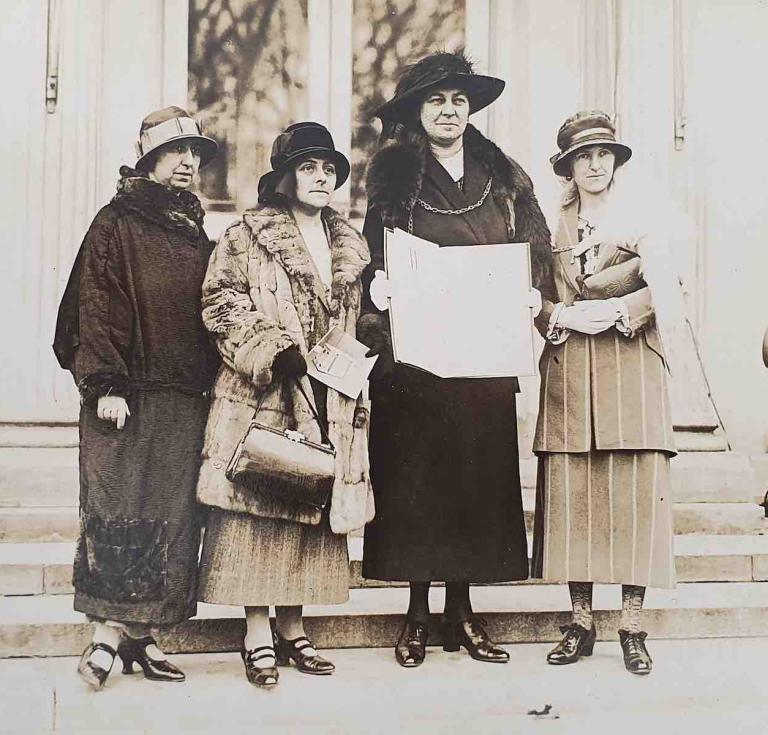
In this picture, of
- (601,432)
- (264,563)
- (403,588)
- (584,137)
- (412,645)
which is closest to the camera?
(264,563)

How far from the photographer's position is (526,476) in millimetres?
4207

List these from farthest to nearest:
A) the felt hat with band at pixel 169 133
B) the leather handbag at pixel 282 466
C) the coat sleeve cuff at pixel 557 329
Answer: the coat sleeve cuff at pixel 557 329 → the felt hat with band at pixel 169 133 → the leather handbag at pixel 282 466

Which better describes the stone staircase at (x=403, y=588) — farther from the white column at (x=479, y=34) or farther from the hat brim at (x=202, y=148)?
the white column at (x=479, y=34)

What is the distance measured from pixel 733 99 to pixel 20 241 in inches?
112

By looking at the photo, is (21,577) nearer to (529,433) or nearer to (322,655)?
(322,655)

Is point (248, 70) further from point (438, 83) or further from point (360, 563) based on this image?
point (360, 563)

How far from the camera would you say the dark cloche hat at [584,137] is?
4168 millimetres

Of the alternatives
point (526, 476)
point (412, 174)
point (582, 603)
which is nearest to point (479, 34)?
point (412, 174)

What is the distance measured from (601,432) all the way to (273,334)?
4.07 feet

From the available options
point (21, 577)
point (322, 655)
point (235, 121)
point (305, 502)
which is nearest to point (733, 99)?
point (235, 121)

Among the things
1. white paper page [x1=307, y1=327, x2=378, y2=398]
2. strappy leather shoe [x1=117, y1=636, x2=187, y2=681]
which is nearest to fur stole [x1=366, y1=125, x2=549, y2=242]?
white paper page [x1=307, y1=327, x2=378, y2=398]

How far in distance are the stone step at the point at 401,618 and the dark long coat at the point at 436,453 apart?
21 centimetres

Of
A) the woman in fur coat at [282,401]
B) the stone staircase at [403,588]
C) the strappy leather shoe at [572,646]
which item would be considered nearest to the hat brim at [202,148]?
the woman in fur coat at [282,401]

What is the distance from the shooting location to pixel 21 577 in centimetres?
383
